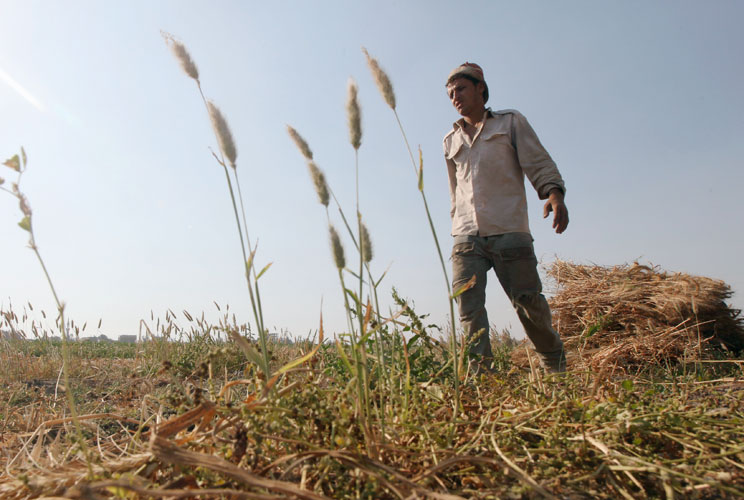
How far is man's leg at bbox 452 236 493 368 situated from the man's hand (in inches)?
21.2

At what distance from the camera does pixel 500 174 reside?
11.7 feet

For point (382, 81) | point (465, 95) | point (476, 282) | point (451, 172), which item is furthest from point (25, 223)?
point (451, 172)

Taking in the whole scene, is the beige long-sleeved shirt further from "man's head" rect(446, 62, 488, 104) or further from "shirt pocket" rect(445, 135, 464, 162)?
"man's head" rect(446, 62, 488, 104)

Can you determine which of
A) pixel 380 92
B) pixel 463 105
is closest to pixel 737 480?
pixel 380 92

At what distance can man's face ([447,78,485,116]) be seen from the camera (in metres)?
3.65

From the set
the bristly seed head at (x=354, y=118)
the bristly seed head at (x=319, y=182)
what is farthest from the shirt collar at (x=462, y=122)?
the bristly seed head at (x=319, y=182)

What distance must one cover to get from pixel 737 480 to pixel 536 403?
0.52 meters

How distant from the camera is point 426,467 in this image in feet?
3.87

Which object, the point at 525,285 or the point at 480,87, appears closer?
the point at 525,285

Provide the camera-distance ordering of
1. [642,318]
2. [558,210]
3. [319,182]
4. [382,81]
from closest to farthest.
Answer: [319,182], [382,81], [558,210], [642,318]

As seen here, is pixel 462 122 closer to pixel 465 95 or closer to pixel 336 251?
pixel 465 95

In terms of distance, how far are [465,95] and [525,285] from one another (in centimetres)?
156

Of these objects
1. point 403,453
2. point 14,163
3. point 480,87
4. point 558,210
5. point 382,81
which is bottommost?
point 403,453

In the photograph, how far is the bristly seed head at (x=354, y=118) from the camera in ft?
4.36
